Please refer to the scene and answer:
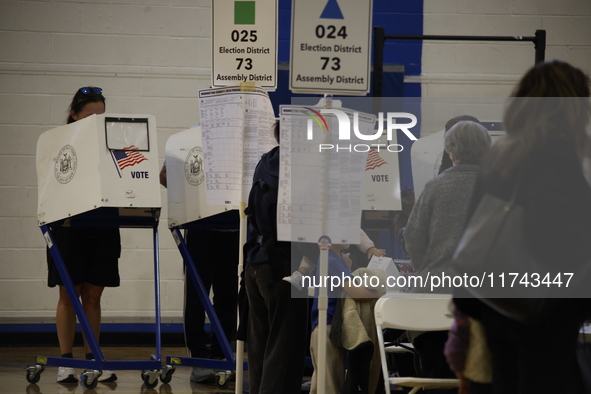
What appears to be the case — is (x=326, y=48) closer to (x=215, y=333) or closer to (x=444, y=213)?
(x=444, y=213)

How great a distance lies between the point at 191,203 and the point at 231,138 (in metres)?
0.76

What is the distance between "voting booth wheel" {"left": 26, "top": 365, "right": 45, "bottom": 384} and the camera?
4719 mm

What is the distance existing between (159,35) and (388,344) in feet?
12.1

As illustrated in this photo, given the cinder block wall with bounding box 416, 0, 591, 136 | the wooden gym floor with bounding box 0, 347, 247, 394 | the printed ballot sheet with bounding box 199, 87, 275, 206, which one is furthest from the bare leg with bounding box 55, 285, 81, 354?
the cinder block wall with bounding box 416, 0, 591, 136

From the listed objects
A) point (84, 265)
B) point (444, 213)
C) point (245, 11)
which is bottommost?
point (84, 265)

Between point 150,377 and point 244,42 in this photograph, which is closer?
point 244,42

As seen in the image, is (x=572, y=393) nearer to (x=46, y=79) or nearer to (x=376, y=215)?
(x=376, y=215)

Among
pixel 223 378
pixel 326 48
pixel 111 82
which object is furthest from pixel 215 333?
pixel 111 82

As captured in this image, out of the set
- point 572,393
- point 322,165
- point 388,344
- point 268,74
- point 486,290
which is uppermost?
point 268,74

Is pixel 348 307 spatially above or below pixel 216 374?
above

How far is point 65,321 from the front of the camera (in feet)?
15.9

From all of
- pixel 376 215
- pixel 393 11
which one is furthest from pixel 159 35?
pixel 376 215

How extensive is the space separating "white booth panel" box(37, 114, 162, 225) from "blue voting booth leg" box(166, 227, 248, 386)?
16.9 inches

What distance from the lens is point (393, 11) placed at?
680 centimetres
